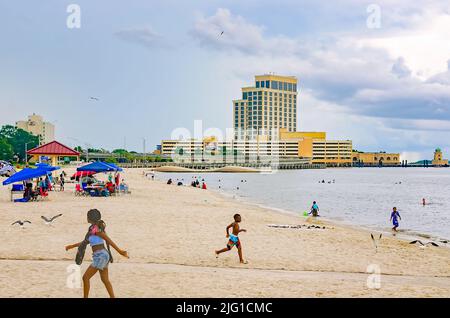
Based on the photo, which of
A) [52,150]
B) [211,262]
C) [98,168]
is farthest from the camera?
[52,150]

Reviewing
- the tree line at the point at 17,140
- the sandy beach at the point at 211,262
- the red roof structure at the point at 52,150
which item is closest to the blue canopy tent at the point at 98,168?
the red roof structure at the point at 52,150

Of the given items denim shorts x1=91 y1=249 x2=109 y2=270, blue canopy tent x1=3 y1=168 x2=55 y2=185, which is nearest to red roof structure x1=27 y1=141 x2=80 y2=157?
blue canopy tent x1=3 y1=168 x2=55 y2=185

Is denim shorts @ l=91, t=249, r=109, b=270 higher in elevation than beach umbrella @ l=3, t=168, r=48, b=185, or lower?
lower

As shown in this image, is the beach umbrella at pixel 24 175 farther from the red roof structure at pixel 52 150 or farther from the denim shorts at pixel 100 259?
the denim shorts at pixel 100 259

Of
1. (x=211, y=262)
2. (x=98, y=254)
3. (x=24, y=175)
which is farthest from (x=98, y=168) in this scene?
(x=98, y=254)

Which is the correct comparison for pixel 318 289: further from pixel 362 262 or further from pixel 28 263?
pixel 28 263

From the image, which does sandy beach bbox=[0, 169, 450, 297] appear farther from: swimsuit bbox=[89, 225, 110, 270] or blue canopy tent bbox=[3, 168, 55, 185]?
blue canopy tent bbox=[3, 168, 55, 185]

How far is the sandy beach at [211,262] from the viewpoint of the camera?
11.0 m

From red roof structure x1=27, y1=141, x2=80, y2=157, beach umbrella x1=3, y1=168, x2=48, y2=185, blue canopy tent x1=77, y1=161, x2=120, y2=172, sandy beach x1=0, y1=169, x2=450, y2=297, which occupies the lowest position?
sandy beach x1=0, y1=169, x2=450, y2=297

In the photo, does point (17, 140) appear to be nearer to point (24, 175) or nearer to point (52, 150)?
point (52, 150)

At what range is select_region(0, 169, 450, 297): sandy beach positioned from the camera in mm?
11008

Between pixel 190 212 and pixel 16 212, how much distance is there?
943cm

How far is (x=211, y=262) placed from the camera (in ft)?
46.7
